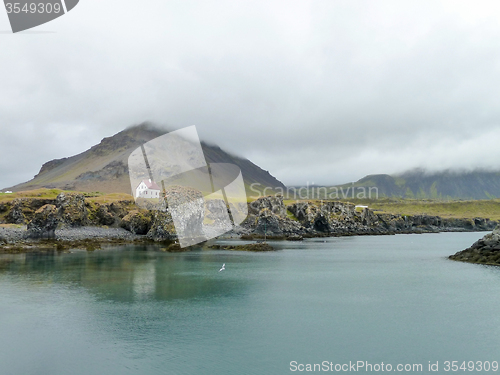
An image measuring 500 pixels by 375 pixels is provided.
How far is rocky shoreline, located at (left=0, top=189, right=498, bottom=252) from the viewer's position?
78.1m

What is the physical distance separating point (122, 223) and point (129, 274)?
64.8 metres

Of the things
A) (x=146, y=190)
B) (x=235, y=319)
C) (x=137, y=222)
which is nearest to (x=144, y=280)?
(x=235, y=319)

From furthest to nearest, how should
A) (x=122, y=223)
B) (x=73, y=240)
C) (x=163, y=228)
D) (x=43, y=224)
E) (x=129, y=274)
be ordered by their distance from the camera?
1. (x=122, y=223)
2. (x=163, y=228)
3. (x=73, y=240)
4. (x=43, y=224)
5. (x=129, y=274)

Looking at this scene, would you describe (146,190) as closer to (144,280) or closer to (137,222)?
(137,222)

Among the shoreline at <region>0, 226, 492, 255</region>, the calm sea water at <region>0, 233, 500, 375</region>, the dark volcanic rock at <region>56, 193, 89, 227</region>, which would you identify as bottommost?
the calm sea water at <region>0, 233, 500, 375</region>

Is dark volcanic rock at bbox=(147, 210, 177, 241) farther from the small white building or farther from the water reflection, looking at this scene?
the small white building

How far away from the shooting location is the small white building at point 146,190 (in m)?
135

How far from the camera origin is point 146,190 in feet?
445

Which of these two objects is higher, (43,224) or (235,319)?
(43,224)

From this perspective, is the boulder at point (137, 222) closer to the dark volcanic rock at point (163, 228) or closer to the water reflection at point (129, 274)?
the dark volcanic rock at point (163, 228)

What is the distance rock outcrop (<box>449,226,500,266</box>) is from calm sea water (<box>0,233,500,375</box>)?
7.57 m

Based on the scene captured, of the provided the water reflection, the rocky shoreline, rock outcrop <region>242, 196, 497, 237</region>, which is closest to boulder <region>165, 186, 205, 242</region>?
the rocky shoreline

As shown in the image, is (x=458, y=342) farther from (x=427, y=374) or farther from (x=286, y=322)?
(x=286, y=322)

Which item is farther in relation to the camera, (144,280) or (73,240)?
(73,240)
